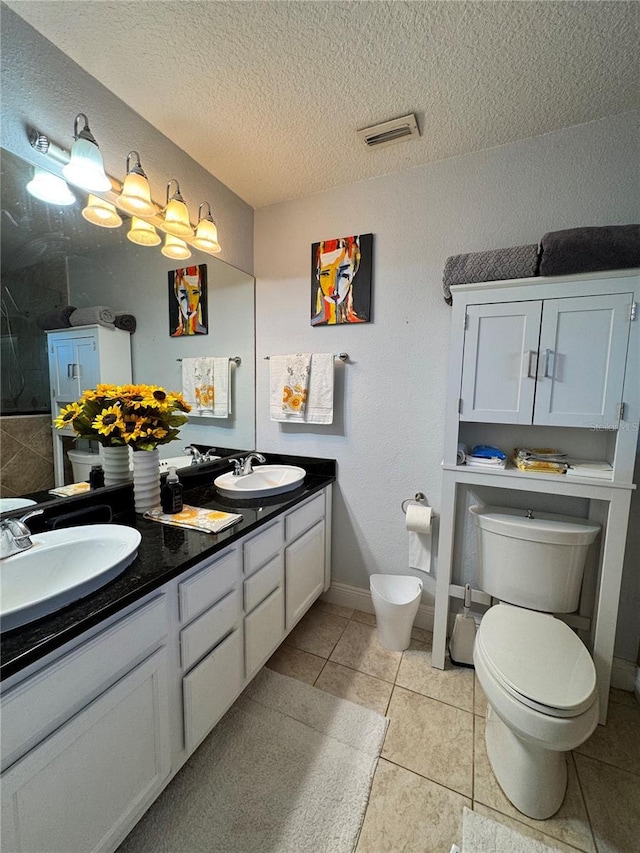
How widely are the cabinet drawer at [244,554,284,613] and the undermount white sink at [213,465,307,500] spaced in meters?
0.31

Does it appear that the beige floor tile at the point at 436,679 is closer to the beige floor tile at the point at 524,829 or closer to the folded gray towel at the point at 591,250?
the beige floor tile at the point at 524,829

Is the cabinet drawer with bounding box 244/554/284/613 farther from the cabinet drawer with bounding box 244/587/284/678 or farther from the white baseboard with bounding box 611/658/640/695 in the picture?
Result: the white baseboard with bounding box 611/658/640/695

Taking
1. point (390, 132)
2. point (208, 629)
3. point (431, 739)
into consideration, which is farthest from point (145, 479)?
point (390, 132)

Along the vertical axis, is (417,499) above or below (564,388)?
below

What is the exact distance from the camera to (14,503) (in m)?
1.10

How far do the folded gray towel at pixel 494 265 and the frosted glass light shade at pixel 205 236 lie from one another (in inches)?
45.5

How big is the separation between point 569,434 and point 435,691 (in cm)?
133

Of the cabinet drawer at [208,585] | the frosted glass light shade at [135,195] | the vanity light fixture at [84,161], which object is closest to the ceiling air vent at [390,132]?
the frosted glass light shade at [135,195]

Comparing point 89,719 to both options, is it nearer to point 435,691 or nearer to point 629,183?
point 435,691

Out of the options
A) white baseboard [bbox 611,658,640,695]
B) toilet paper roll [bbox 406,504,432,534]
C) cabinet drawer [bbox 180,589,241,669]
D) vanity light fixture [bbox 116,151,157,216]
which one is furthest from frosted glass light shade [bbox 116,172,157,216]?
white baseboard [bbox 611,658,640,695]

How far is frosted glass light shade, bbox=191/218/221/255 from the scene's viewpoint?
1646 mm

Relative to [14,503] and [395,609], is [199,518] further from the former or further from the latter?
[395,609]

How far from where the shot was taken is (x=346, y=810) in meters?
1.06

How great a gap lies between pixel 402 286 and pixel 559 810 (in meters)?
2.15
